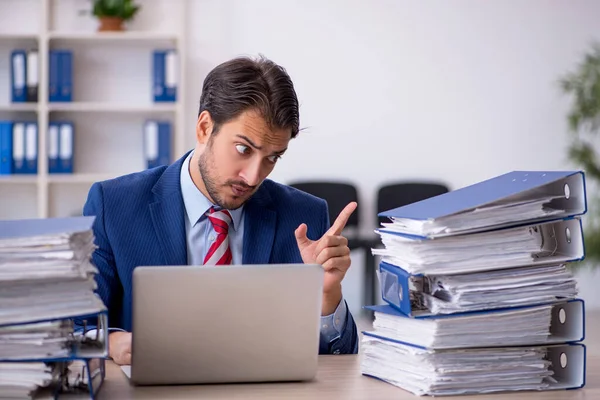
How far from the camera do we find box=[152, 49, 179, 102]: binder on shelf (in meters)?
5.62

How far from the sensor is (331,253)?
186cm

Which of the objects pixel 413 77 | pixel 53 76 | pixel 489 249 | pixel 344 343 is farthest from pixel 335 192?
pixel 489 249

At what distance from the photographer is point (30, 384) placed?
140 cm

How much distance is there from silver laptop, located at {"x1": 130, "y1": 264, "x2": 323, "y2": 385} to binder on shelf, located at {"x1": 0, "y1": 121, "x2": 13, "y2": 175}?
4.26m

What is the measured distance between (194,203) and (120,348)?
593 mm

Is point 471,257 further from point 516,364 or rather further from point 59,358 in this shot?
point 59,358

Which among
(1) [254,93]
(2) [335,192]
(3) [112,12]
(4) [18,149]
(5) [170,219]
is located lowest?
(2) [335,192]

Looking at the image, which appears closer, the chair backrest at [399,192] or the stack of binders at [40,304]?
the stack of binders at [40,304]

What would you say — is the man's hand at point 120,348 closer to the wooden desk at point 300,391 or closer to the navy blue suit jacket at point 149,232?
the wooden desk at point 300,391

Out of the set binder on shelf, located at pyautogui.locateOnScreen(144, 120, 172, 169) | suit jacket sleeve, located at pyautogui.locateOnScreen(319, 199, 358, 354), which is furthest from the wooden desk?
binder on shelf, located at pyautogui.locateOnScreen(144, 120, 172, 169)

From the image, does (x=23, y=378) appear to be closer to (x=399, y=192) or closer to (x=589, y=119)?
(x=399, y=192)

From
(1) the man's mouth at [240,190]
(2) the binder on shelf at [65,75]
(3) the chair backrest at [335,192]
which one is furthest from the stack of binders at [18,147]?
(1) the man's mouth at [240,190]

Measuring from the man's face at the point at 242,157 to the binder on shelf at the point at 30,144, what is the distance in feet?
→ 11.8

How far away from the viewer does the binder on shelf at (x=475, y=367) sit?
1528 mm
